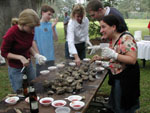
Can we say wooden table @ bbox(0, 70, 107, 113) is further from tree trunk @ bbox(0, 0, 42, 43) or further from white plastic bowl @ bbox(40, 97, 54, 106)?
tree trunk @ bbox(0, 0, 42, 43)

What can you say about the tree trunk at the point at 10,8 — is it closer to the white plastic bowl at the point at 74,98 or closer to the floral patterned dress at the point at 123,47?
the floral patterned dress at the point at 123,47

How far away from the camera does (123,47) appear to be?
6.77 feet

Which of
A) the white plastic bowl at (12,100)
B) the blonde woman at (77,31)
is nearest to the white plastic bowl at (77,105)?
the white plastic bowl at (12,100)

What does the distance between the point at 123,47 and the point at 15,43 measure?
1545mm

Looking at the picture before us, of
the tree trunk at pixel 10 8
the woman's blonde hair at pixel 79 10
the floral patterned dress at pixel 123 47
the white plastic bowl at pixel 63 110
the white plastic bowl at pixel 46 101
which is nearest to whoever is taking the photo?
the white plastic bowl at pixel 63 110

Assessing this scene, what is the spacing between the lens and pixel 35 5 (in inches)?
300

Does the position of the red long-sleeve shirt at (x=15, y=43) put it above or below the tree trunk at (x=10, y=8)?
below

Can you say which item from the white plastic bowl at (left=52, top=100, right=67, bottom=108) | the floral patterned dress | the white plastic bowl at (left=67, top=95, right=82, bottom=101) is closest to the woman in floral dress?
the floral patterned dress

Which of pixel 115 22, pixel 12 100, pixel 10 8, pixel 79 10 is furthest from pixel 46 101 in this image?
pixel 10 8

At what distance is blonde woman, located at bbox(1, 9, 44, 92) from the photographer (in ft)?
7.71

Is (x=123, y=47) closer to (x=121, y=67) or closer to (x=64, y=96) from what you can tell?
(x=121, y=67)

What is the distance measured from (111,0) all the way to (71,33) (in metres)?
7.89

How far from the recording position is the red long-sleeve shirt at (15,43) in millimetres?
2416

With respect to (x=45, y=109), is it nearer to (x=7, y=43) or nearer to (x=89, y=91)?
(x=89, y=91)
